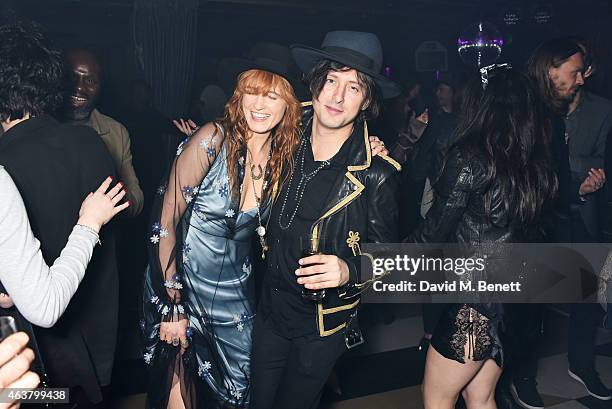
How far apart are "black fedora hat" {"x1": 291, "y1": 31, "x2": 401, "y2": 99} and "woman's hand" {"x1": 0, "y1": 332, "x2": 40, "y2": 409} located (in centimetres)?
155

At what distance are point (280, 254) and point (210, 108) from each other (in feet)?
10.8

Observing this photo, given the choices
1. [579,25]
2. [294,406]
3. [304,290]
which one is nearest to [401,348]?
[294,406]

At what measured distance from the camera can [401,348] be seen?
13.1ft

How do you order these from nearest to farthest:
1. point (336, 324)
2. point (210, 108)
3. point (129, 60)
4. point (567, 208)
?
point (336, 324), point (567, 208), point (210, 108), point (129, 60)

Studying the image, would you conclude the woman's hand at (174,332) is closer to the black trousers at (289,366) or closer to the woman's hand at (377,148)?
the black trousers at (289,366)

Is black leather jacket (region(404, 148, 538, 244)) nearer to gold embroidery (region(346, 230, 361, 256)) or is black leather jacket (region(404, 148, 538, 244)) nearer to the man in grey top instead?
gold embroidery (region(346, 230, 361, 256))

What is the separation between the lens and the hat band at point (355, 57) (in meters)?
2.29

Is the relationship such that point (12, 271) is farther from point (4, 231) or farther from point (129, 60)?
point (129, 60)

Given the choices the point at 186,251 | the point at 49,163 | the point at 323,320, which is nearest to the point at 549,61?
the point at 323,320

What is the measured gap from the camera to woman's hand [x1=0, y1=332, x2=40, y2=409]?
3.87 feet

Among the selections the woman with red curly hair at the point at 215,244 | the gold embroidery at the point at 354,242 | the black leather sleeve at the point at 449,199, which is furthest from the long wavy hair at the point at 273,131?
the black leather sleeve at the point at 449,199

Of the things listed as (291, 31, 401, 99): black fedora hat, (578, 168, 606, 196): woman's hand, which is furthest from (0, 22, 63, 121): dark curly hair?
(578, 168, 606, 196): woman's hand

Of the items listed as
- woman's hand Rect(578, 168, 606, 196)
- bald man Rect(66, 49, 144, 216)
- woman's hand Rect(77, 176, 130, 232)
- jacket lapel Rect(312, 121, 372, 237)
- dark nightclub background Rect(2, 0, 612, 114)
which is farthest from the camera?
dark nightclub background Rect(2, 0, 612, 114)

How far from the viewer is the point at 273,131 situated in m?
2.51
